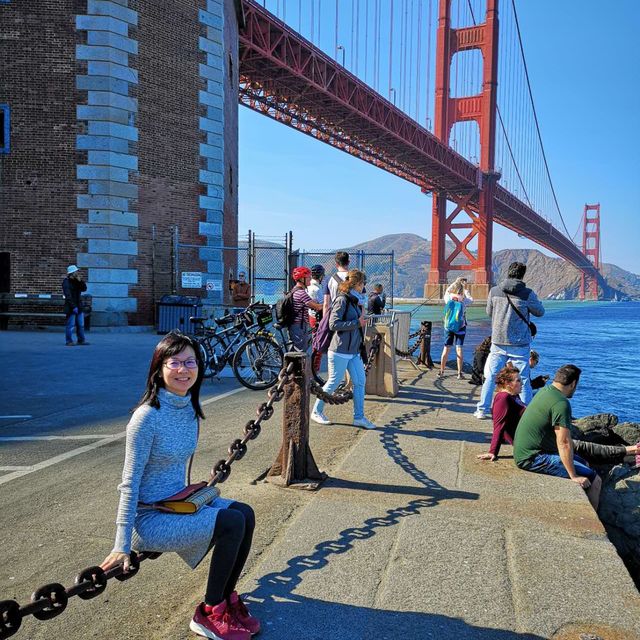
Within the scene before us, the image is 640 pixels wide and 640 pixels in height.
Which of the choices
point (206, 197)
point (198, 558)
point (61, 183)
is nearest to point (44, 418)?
point (198, 558)

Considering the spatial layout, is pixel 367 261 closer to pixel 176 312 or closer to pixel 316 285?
pixel 176 312

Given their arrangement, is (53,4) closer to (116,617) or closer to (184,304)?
(184,304)

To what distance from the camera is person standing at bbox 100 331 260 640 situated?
2.43m

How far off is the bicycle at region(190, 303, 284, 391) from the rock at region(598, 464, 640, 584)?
419cm

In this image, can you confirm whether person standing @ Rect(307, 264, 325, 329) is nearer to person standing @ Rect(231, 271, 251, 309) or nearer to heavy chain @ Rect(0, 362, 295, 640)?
heavy chain @ Rect(0, 362, 295, 640)

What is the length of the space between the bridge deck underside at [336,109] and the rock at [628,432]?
81.9 ft

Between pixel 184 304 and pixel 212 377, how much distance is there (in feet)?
21.8

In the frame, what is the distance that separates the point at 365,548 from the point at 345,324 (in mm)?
2971

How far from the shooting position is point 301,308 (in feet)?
26.0

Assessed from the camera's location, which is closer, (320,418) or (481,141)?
(320,418)

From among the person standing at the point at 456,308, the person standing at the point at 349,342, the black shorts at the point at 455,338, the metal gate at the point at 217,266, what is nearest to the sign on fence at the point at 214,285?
the metal gate at the point at 217,266

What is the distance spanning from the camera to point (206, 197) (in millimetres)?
17438

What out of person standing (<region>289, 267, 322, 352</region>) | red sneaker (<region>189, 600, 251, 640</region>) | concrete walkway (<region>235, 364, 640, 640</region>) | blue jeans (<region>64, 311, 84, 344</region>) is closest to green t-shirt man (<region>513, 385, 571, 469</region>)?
concrete walkway (<region>235, 364, 640, 640</region>)

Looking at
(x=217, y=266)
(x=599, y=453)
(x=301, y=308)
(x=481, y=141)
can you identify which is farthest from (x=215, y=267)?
(x=481, y=141)
